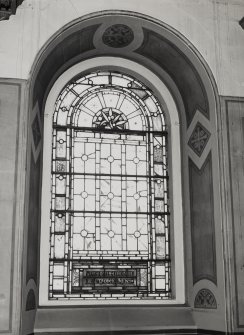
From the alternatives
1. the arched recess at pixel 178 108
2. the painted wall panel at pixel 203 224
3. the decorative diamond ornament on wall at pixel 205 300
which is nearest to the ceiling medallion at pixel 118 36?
the arched recess at pixel 178 108

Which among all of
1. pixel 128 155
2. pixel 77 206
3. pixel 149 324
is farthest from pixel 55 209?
pixel 149 324

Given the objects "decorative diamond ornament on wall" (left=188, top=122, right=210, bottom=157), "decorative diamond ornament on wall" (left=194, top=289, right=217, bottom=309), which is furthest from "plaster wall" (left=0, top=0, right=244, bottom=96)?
"decorative diamond ornament on wall" (left=194, top=289, right=217, bottom=309)

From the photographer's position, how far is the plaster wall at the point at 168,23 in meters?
6.80

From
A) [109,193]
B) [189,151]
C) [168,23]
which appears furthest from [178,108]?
[109,193]

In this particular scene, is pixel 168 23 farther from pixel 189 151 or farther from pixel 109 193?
pixel 109 193

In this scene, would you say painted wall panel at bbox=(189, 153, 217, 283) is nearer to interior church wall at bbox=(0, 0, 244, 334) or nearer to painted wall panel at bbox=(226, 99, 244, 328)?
interior church wall at bbox=(0, 0, 244, 334)

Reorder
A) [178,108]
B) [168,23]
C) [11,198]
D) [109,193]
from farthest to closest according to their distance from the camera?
[178,108] < [109,193] < [168,23] < [11,198]

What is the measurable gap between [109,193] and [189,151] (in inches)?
48.3

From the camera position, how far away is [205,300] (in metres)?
6.94

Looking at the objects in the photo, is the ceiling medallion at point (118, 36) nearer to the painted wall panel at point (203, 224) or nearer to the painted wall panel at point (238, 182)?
the painted wall panel at point (238, 182)

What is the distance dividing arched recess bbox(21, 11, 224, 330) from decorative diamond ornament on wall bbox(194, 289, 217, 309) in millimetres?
118

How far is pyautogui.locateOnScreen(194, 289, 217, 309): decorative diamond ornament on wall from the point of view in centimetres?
682

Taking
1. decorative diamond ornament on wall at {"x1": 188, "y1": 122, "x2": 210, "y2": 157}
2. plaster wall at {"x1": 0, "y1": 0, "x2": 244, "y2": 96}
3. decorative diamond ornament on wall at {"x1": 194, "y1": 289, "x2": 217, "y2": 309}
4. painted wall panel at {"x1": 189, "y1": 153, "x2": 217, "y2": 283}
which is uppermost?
plaster wall at {"x1": 0, "y1": 0, "x2": 244, "y2": 96}

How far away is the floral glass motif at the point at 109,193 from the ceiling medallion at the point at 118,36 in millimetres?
549
